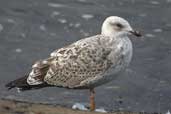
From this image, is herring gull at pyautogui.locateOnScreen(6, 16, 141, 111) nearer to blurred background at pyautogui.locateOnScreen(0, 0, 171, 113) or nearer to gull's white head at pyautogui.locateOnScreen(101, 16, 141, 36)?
gull's white head at pyautogui.locateOnScreen(101, 16, 141, 36)

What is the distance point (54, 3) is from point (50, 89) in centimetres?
410

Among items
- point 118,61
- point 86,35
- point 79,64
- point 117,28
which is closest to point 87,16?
point 86,35

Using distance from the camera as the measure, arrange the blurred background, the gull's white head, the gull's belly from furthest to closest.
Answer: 1. the blurred background
2. the gull's white head
3. the gull's belly

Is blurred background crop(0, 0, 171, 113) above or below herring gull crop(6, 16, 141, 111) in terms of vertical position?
below

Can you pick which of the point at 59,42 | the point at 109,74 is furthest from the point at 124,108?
the point at 59,42

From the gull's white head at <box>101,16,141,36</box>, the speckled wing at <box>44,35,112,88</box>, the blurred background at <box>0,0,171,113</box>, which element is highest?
the gull's white head at <box>101,16,141,36</box>

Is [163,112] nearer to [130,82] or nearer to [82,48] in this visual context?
[130,82]

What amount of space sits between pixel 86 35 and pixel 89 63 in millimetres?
5174

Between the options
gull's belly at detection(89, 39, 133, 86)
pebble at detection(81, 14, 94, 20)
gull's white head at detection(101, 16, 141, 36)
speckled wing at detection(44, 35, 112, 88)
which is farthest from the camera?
pebble at detection(81, 14, 94, 20)

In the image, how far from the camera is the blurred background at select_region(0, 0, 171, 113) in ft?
37.7

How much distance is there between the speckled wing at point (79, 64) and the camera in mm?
8695

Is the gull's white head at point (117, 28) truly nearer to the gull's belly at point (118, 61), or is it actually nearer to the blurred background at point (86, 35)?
the gull's belly at point (118, 61)

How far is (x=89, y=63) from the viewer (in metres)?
8.80

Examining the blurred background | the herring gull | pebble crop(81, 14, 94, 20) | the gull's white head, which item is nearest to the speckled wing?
the herring gull
